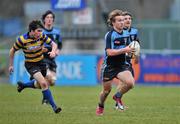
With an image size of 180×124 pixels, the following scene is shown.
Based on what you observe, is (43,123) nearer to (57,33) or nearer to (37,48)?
(37,48)

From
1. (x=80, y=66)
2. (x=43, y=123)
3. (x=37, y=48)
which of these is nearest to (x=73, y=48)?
(x=80, y=66)

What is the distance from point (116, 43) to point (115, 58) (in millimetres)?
351

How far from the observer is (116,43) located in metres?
14.6

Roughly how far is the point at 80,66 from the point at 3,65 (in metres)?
6.13

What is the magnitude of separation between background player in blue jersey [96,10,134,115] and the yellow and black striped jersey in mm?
1580

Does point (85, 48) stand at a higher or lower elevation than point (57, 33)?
lower

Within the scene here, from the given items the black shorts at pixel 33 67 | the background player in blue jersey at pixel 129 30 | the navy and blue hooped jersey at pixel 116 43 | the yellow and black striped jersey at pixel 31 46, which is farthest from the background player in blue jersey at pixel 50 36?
the navy and blue hooped jersey at pixel 116 43

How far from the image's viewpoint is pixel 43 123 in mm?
12734

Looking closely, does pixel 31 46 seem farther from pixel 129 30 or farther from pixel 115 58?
pixel 129 30

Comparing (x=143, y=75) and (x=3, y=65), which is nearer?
(x=143, y=75)

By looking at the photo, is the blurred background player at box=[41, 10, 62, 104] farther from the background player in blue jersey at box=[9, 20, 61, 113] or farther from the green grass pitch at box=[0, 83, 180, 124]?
the background player in blue jersey at box=[9, 20, 61, 113]

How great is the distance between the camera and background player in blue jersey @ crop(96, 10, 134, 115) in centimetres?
1437

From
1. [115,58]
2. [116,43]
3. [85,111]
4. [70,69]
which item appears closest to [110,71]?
[115,58]

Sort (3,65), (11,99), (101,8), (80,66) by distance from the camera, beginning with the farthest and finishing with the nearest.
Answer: (101,8) < (3,65) < (80,66) < (11,99)
